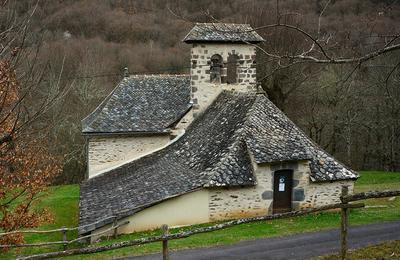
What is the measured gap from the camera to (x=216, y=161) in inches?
634

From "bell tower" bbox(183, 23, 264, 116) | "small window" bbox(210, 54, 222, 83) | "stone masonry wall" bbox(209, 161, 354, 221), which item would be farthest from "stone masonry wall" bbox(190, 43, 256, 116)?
"stone masonry wall" bbox(209, 161, 354, 221)

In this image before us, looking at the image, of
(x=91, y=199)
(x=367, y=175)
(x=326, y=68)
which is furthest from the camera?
(x=326, y=68)

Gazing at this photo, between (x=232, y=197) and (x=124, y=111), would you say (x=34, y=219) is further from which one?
(x=124, y=111)

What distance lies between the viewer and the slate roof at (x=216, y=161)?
1539cm

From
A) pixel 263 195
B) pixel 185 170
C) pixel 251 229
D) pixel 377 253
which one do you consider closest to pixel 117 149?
pixel 185 170

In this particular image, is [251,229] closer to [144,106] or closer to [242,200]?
[242,200]

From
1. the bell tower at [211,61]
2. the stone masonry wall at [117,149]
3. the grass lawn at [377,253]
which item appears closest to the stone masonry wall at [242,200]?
the bell tower at [211,61]

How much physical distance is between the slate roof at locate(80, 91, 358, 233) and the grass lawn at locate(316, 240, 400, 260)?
5899mm

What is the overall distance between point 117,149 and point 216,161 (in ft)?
22.5

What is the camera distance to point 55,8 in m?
12.5

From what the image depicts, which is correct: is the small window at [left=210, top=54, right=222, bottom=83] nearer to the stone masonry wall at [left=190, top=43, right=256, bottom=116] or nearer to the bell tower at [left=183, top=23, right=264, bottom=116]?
the bell tower at [left=183, top=23, right=264, bottom=116]

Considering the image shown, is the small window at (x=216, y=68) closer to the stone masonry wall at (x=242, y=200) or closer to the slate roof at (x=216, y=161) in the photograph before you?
the slate roof at (x=216, y=161)

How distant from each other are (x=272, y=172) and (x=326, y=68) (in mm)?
20123

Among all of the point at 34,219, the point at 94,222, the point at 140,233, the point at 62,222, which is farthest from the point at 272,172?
the point at 62,222
